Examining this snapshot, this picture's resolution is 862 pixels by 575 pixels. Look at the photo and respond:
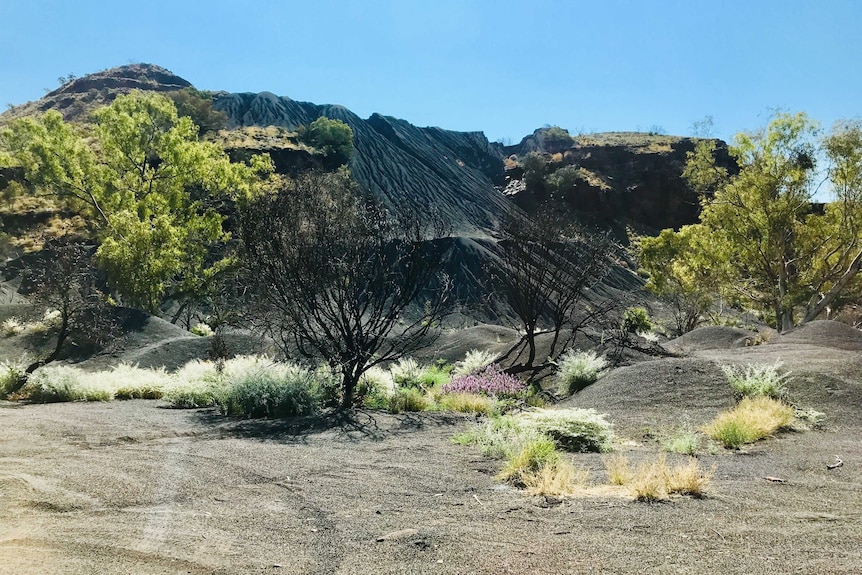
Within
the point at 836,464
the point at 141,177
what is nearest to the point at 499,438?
the point at 836,464

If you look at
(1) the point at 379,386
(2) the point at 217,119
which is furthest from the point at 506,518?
(2) the point at 217,119

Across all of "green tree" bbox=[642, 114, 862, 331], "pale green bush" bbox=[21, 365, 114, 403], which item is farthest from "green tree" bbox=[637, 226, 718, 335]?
"pale green bush" bbox=[21, 365, 114, 403]

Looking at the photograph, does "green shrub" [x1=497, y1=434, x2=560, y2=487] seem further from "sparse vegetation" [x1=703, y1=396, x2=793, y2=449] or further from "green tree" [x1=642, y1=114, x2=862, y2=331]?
"green tree" [x1=642, y1=114, x2=862, y2=331]

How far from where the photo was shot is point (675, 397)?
9992mm

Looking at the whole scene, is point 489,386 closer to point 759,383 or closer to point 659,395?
point 659,395

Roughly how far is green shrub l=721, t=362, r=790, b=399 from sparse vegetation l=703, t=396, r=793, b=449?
1.79ft

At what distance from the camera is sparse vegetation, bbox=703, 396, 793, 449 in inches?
281

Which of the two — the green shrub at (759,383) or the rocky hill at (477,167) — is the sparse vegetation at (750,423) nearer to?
the green shrub at (759,383)

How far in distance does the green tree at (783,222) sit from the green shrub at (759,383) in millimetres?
14360

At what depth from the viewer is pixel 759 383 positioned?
370 inches

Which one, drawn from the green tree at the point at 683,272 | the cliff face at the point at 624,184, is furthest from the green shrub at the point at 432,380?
the cliff face at the point at 624,184

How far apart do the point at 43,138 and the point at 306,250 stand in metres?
26.0

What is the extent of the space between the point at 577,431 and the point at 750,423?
237 cm

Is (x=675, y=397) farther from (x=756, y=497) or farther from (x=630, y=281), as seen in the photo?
(x=630, y=281)
